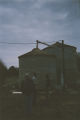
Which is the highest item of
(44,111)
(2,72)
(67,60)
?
(67,60)

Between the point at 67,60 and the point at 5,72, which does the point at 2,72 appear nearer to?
the point at 5,72

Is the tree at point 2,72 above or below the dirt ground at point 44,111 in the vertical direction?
above

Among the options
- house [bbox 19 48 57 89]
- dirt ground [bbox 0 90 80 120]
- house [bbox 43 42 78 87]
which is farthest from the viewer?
house [bbox 43 42 78 87]

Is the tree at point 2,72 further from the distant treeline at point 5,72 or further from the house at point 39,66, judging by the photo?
the house at point 39,66

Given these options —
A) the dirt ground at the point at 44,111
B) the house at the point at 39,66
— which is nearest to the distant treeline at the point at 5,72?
the house at the point at 39,66

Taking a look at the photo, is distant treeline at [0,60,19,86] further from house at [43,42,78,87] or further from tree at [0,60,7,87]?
house at [43,42,78,87]

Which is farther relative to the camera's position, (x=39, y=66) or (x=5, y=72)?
(x=5, y=72)

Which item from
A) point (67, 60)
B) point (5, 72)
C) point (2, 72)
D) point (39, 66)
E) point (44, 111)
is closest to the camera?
point (44, 111)

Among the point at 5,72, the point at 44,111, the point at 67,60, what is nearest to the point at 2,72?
the point at 5,72

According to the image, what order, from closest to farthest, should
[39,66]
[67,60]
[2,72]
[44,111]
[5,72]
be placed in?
1. [44,111]
2. [39,66]
3. [67,60]
4. [2,72]
5. [5,72]

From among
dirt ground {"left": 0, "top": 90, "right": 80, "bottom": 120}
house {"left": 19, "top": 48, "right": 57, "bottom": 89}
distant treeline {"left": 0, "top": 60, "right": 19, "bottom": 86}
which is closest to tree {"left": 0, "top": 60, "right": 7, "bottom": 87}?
distant treeline {"left": 0, "top": 60, "right": 19, "bottom": 86}

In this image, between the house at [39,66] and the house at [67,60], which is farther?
the house at [67,60]

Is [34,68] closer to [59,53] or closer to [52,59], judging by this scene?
[52,59]

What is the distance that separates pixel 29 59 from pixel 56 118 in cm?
3354
